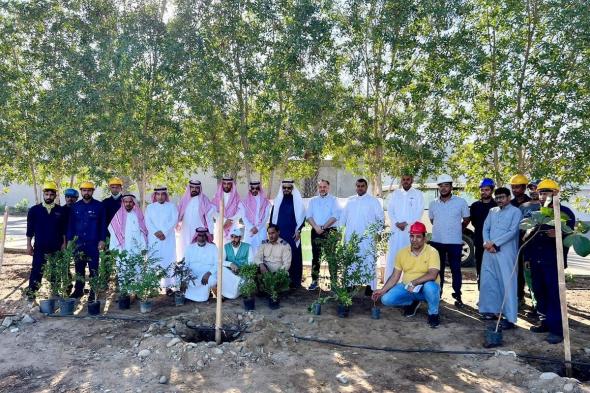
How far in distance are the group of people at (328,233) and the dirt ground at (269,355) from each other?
358 millimetres

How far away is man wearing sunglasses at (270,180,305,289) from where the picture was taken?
263 inches

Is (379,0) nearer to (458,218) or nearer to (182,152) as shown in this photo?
(458,218)

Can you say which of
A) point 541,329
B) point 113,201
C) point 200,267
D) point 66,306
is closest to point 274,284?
point 200,267

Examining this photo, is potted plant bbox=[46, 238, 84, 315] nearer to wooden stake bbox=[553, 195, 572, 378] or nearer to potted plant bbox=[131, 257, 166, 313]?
potted plant bbox=[131, 257, 166, 313]

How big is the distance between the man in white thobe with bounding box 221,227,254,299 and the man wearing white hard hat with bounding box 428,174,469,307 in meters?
2.50

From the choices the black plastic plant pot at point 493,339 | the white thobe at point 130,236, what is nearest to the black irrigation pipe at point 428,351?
the black plastic plant pot at point 493,339

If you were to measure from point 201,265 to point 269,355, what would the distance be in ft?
7.28

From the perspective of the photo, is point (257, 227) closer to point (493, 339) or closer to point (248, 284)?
point (248, 284)

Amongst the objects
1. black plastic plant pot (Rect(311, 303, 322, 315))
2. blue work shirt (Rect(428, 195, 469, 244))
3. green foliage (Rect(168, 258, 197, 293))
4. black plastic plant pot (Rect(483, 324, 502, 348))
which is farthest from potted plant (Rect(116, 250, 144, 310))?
black plastic plant pot (Rect(483, 324, 502, 348))

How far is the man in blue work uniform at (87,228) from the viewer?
6191 mm

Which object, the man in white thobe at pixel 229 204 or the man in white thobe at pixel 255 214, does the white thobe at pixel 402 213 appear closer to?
the man in white thobe at pixel 255 214

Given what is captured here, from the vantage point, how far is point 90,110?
7.13m

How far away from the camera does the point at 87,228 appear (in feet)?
20.4

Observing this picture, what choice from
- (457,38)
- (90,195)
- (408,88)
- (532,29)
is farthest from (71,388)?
(532,29)
